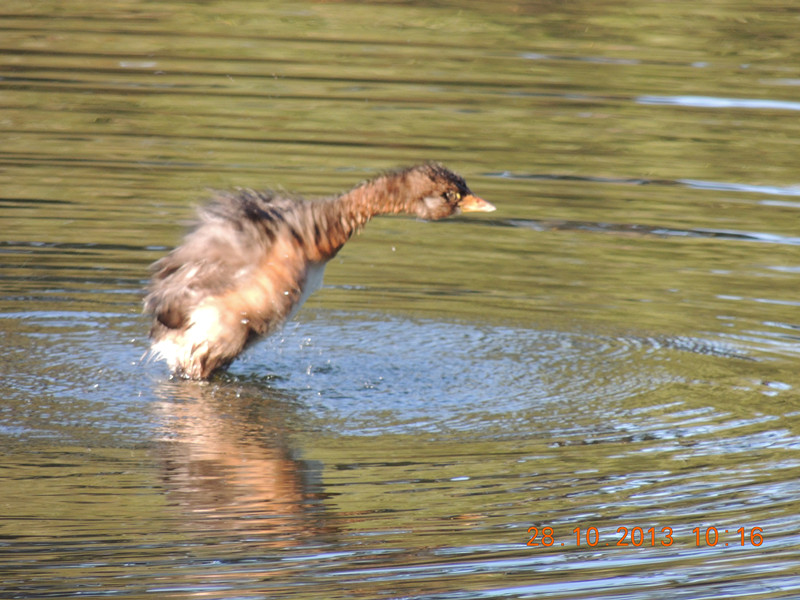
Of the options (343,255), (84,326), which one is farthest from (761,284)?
(84,326)

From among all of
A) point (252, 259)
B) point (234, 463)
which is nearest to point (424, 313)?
point (252, 259)

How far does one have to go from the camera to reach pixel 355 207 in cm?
764

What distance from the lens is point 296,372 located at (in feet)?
25.6

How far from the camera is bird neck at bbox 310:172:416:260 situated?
7.59 metres

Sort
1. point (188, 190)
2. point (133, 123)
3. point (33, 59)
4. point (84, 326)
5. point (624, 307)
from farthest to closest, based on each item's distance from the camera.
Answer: point (33, 59) < point (133, 123) < point (188, 190) < point (624, 307) < point (84, 326)

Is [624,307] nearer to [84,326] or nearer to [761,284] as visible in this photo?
[761,284]

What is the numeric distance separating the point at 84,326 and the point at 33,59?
19.8 ft

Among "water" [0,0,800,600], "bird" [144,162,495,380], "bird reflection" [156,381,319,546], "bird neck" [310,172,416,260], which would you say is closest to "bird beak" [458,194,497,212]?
"bird" [144,162,495,380]
